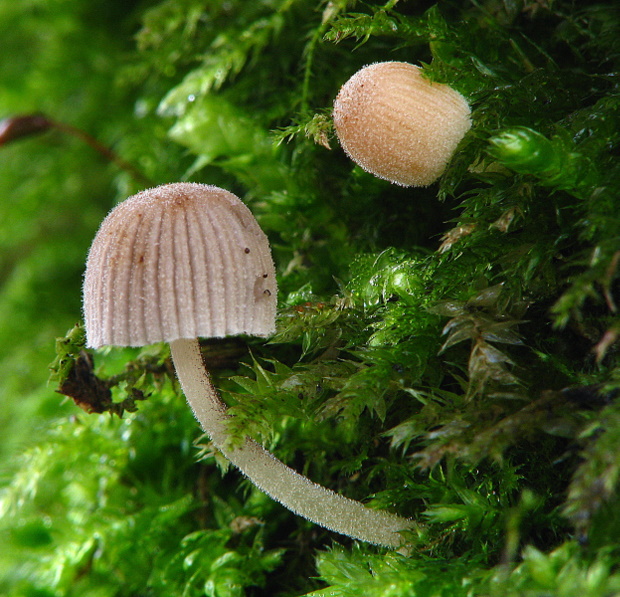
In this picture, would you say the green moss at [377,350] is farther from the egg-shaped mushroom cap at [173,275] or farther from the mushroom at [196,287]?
the egg-shaped mushroom cap at [173,275]

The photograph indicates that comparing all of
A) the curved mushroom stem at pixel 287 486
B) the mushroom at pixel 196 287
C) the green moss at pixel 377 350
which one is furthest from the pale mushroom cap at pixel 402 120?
the curved mushroom stem at pixel 287 486

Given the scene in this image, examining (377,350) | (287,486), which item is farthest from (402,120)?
(287,486)

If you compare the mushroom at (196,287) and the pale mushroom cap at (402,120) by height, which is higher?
the pale mushroom cap at (402,120)

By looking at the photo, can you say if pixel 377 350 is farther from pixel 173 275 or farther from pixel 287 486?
pixel 173 275

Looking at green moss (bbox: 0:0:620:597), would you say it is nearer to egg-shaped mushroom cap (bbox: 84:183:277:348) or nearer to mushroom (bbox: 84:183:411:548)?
mushroom (bbox: 84:183:411:548)

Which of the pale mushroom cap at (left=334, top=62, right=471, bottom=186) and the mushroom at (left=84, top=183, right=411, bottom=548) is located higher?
the pale mushroom cap at (left=334, top=62, right=471, bottom=186)

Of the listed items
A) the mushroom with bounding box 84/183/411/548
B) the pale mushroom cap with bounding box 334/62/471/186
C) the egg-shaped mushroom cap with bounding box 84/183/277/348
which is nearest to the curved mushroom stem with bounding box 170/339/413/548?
the mushroom with bounding box 84/183/411/548

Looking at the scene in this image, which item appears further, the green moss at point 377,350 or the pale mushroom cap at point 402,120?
the pale mushroom cap at point 402,120
